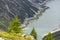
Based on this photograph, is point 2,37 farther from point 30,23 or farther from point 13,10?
point 13,10

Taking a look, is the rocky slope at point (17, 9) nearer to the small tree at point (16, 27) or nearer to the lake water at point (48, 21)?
the lake water at point (48, 21)

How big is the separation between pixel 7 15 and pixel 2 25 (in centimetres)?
2284

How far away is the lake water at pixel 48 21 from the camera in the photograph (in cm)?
13038

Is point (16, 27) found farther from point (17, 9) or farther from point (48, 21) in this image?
point (17, 9)

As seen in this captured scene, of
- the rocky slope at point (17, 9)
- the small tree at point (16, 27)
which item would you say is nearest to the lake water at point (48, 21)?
the rocky slope at point (17, 9)

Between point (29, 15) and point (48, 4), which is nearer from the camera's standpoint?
point (29, 15)

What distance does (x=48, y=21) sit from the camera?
151625 millimetres

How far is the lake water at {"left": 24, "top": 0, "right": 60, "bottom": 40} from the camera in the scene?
13038 cm

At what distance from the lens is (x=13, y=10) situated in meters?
164

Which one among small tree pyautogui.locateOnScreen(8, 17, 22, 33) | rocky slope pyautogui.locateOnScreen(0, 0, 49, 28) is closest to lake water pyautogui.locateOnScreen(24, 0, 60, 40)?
rocky slope pyautogui.locateOnScreen(0, 0, 49, 28)

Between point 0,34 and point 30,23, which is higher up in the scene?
point 30,23

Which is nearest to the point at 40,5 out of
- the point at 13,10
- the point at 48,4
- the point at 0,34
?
the point at 48,4

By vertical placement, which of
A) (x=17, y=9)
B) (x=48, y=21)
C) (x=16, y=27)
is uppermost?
(x=17, y=9)

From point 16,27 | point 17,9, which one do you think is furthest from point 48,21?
point 16,27
